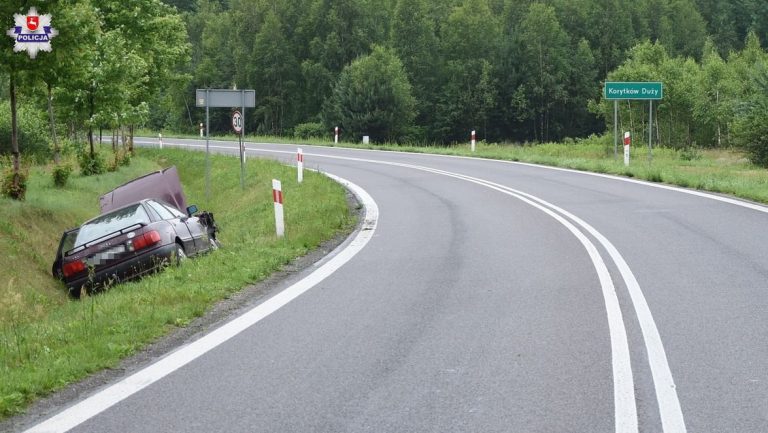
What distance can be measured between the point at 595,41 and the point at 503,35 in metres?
14.1

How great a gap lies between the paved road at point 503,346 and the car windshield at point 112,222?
342 centimetres

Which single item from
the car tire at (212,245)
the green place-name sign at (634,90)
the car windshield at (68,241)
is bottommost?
the car tire at (212,245)

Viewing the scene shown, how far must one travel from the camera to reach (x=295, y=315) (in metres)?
8.23

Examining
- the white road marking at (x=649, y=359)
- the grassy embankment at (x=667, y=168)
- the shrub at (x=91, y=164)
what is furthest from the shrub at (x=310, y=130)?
the white road marking at (x=649, y=359)

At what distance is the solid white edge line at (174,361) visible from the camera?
5.27 metres

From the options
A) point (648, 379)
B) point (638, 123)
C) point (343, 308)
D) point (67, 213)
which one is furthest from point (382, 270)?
point (638, 123)

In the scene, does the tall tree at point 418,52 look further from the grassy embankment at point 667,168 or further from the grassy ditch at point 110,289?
the grassy ditch at point 110,289

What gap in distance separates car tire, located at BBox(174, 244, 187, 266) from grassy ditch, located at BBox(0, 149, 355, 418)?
Answer: 365mm

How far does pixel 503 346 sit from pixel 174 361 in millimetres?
2514

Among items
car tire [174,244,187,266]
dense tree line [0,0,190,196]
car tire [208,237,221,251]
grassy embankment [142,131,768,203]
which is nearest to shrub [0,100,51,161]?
dense tree line [0,0,190,196]

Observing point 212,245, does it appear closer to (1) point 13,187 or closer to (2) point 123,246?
(2) point 123,246

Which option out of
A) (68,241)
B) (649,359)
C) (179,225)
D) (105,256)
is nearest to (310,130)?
(179,225)

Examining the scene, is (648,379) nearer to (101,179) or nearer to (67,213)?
(67,213)

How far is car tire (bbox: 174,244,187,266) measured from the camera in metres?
12.8
